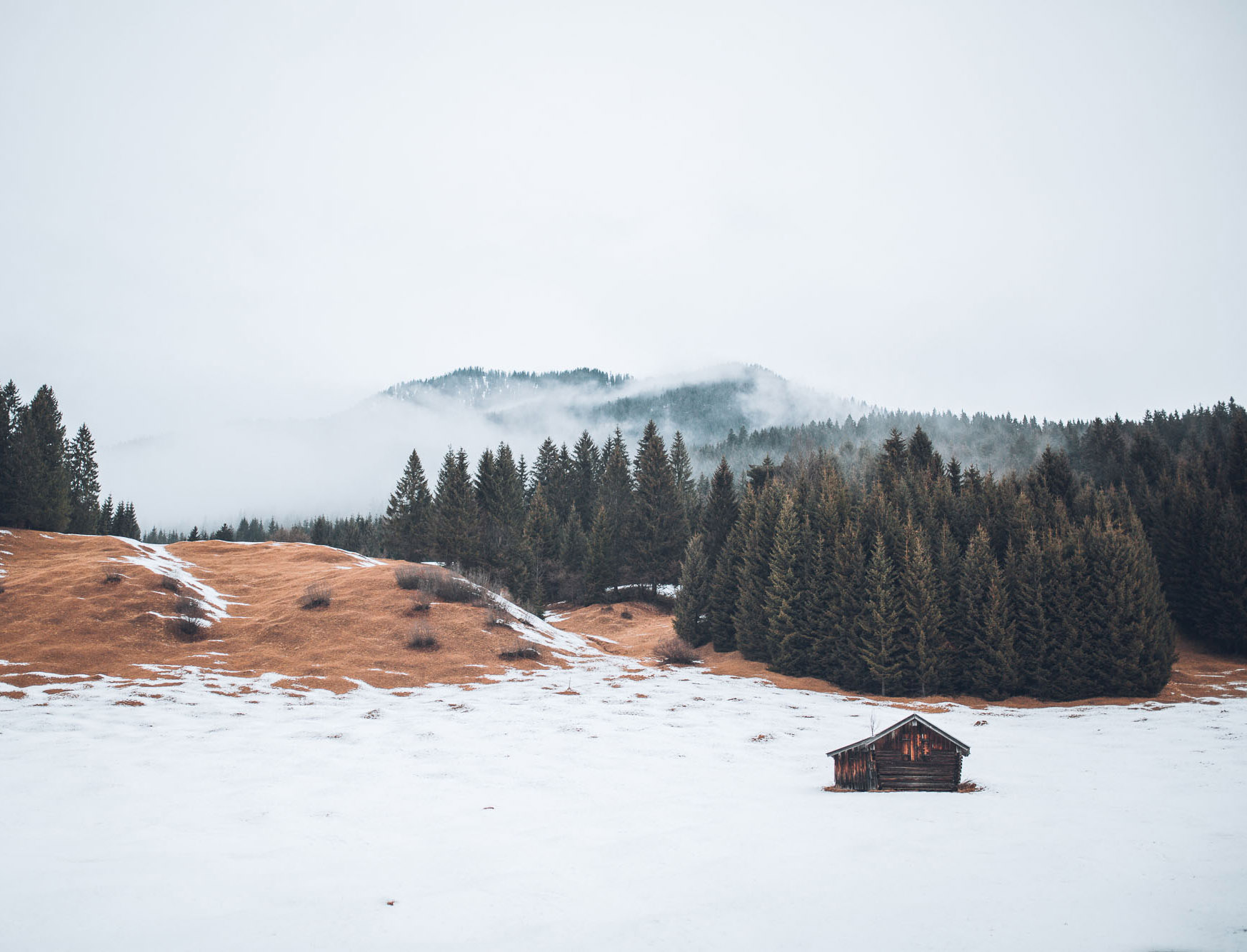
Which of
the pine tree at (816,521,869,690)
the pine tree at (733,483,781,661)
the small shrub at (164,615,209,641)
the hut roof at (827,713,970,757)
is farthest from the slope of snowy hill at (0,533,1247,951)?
the pine tree at (733,483,781,661)

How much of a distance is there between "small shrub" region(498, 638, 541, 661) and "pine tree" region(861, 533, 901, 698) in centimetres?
1852

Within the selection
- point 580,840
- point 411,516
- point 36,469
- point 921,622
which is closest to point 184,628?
point 580,840

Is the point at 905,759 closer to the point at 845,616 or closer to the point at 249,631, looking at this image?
the point at 845,616

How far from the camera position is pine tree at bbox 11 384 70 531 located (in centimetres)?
5806

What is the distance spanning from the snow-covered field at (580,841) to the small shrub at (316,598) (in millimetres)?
16672

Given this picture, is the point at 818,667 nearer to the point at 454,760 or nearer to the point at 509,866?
the point at 454,760

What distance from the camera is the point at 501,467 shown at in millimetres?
80500

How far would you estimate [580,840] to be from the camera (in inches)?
406

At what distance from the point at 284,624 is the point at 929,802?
109 feet

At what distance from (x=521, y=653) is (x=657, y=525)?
3690 centimetres

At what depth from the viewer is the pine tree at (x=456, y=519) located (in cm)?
6588

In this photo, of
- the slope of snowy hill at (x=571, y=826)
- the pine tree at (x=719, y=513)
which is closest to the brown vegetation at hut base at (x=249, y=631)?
the slope of snowy hill at (x=571, y=826)

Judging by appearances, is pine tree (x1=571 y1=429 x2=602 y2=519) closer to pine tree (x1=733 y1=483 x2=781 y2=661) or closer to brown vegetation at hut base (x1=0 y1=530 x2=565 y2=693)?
pine tree (x1=733 y1=483 x2=781 y2=661)

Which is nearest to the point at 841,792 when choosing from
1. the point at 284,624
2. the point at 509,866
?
the point at 509,866
